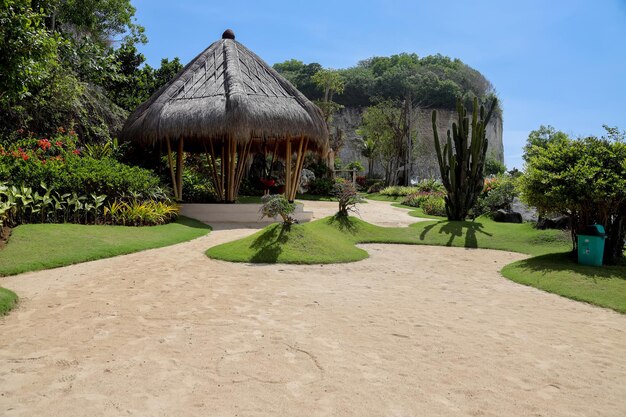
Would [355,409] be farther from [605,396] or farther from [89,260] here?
[89,260]

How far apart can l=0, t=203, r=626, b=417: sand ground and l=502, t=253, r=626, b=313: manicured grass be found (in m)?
0.35

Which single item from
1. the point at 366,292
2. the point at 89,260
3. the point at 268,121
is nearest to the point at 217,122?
the point at 268,121

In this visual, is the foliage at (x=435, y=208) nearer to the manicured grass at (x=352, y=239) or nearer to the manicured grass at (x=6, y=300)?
the manicured grass at (x=352, y=239)

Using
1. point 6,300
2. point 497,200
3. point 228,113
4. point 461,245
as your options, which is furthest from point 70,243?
point 497,200

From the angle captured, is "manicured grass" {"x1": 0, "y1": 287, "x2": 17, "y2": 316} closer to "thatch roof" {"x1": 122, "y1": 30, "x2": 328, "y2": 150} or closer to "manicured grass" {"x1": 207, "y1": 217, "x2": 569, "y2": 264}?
"manicured grass" {"x1": 207, "y1": 217, "x2": 569, "y2": 264}

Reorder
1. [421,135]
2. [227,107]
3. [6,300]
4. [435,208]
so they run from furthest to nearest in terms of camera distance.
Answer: [421,135] < [435,208] < [227,107] < [6,300]

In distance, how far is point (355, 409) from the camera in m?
2.86

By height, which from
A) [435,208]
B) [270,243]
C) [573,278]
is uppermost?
[435,208]

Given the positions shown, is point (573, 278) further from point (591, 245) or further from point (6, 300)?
point (6, 300)

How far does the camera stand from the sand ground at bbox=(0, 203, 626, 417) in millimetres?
2947

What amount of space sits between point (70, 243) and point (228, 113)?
19.6ft

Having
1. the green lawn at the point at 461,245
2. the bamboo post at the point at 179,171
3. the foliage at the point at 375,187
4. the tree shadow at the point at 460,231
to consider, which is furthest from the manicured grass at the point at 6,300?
the foliage at the point at 375,187

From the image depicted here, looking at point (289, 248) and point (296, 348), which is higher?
point (289, 248)

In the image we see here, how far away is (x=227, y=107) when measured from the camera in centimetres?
1291
